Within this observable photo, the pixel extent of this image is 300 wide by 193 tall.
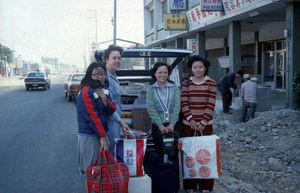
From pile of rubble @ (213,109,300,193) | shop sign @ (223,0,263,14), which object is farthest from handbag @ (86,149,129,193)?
shop sign @ (223,0,263,14)

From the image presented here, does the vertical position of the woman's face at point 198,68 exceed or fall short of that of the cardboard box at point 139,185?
it exceeds it

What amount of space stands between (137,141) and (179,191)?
1.31 metres

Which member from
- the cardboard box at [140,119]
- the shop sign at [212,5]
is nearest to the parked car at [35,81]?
the shop sign at [212,5]

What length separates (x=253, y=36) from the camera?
22.2 metres

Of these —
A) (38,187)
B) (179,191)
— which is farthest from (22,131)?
(179,191)

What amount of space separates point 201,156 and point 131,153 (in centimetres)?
95

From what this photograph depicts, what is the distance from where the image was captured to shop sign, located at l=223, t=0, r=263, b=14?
13422 millimetres

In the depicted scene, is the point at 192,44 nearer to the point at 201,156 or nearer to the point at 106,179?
the point at 201,156

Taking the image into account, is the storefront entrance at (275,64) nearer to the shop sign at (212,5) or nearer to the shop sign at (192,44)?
the shop sign at (192,44)

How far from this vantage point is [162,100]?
4.34m

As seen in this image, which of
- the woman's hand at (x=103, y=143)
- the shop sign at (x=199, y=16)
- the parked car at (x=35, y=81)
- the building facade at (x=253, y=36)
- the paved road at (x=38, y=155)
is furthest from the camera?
the parked car at (x=35, y=81)

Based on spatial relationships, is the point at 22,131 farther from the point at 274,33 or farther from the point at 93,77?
the point at 274,33

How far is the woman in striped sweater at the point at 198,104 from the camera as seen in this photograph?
4.39m

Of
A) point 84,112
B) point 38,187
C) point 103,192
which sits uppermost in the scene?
point 84,112
